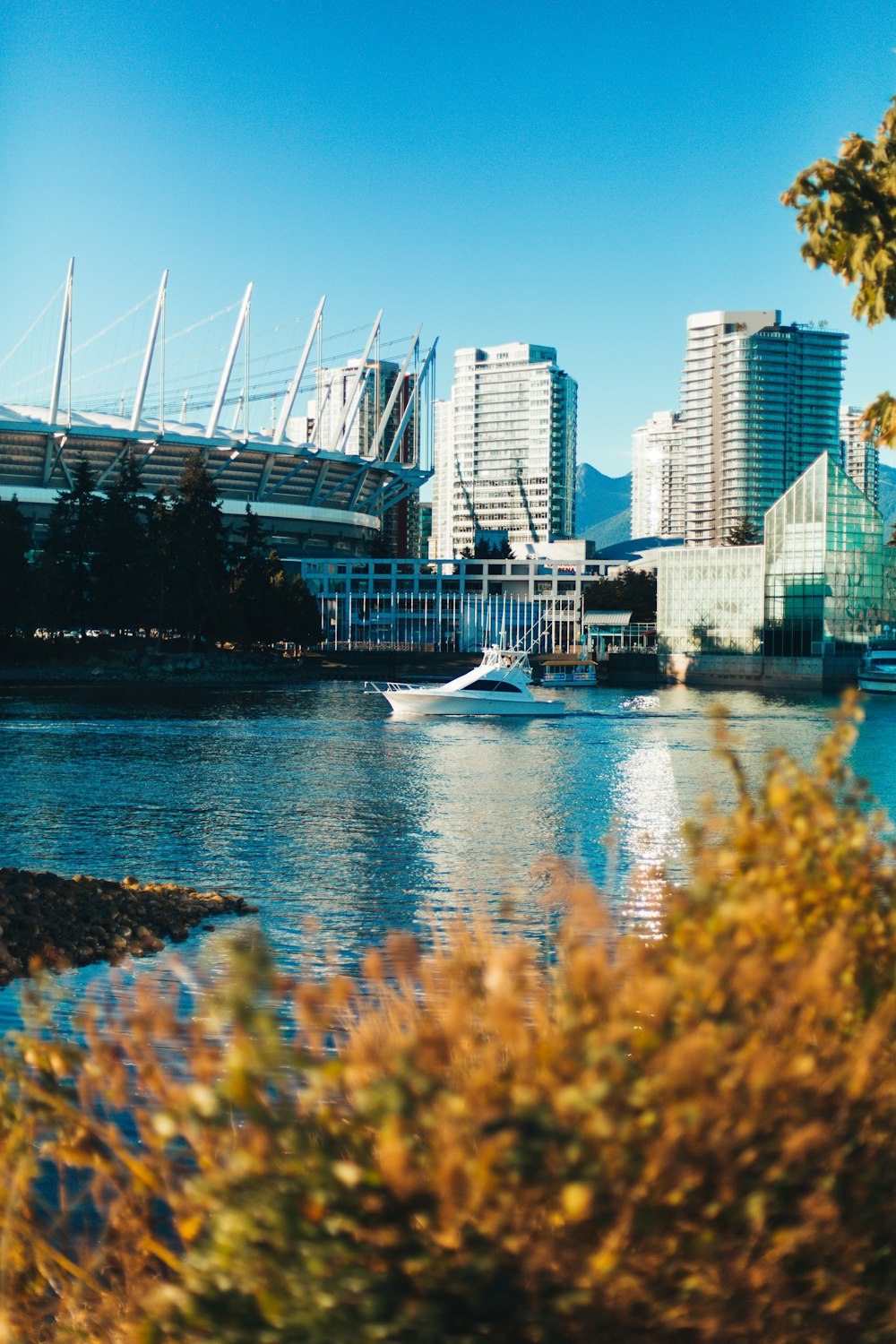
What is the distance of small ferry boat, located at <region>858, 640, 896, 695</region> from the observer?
102 metres

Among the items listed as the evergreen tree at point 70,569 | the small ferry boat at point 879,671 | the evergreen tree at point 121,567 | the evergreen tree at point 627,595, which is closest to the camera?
the evergreen tree at point 70,569

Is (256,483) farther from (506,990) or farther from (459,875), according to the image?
(506,990)

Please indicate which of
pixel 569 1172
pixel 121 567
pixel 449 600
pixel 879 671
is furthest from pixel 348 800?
pixel 449 600

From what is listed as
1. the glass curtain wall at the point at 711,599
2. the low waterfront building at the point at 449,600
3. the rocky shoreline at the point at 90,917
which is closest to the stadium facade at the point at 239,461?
the low waterfront building at the point at 449,600

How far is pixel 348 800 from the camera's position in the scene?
3662cm

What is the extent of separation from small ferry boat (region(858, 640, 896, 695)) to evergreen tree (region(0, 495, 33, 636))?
6056 centimetres

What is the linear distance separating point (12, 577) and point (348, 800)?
62.6 m

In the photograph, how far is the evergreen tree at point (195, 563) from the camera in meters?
99.8

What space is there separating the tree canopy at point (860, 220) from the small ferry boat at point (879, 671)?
95879 mm

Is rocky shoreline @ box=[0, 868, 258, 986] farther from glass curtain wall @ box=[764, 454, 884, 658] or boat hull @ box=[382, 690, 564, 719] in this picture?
glass curtain wall @ box=[764, 454, 884, 658]

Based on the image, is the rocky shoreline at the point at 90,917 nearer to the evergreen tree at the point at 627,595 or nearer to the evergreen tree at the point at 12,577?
the evergreen tree at the point at 12,577

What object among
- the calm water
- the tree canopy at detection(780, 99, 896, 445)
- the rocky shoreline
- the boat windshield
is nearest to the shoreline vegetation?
the calm water

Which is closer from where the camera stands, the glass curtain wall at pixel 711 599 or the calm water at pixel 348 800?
the calm water at pixel 348 800

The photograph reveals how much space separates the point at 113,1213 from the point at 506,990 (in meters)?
1.72
